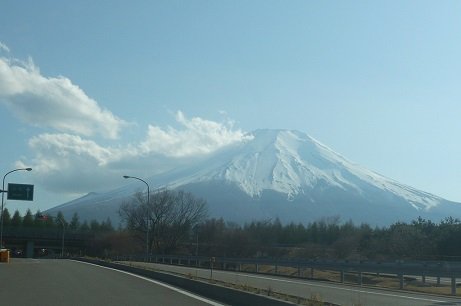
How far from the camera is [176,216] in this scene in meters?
106

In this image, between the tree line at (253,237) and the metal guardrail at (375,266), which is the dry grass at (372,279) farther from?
the tree line at (253,237)

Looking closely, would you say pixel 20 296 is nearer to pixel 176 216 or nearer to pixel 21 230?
pixel 176 216

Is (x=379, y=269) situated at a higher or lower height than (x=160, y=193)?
lower

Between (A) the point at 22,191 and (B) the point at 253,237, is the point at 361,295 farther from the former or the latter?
(B) the point at 253,237

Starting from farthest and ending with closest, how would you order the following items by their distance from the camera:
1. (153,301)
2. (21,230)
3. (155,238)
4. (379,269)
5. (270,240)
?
(21,230) → (270,240) → (155,238) → (379,269) → (153,301)

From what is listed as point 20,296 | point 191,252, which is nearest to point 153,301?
point 20,296

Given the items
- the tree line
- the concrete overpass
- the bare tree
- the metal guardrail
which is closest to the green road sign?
the tree line

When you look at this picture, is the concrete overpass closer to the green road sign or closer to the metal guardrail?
the green road sign

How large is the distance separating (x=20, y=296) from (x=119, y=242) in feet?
329

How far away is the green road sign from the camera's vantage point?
2618 inches

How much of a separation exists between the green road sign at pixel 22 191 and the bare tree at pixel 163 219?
3482 cm

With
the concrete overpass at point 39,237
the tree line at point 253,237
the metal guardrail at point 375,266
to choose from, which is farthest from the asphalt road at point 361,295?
the concrete overpass at point 39,237

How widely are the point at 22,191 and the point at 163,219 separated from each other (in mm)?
38583

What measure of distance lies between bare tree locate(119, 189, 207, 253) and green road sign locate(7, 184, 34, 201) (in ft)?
114
